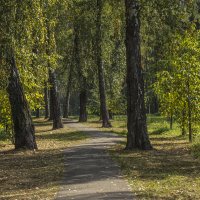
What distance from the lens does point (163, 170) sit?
13422 mm

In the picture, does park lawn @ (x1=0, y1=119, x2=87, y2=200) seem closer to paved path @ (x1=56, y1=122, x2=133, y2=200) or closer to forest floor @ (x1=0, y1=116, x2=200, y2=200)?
forest floor @ (x1=0, y1=116, x2=200, y2=200)

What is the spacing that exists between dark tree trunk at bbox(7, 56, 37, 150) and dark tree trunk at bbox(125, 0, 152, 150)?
439 centimetres

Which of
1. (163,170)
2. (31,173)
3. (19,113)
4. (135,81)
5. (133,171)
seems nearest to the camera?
(133,171)

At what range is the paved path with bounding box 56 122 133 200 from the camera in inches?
395

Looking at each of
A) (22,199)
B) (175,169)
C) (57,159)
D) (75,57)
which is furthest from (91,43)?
(22,199)

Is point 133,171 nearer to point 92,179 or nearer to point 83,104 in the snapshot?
point 92,179

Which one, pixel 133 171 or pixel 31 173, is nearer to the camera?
pixel 133 171

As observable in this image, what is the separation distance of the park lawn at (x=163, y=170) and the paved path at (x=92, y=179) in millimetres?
333

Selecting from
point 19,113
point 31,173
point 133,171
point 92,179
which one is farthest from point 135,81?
point 92,179

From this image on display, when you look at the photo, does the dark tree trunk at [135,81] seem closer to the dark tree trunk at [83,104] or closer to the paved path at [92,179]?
the paved path at [92,179]

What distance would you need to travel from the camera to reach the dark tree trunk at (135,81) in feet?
58.0

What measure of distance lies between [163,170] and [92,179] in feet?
8.64

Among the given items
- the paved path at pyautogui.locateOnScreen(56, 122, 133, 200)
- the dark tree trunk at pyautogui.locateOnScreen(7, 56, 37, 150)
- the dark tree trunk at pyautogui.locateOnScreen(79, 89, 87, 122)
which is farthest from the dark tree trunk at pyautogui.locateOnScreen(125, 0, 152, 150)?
the dark tree trunk at pyautogui.locateOnScreen(79, 89, 87, 122)

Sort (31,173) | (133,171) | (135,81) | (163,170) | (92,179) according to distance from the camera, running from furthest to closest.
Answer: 1. (135,81)
2. (31,173)
3. (163,170)
4. (133,171)
5. (92,179)
